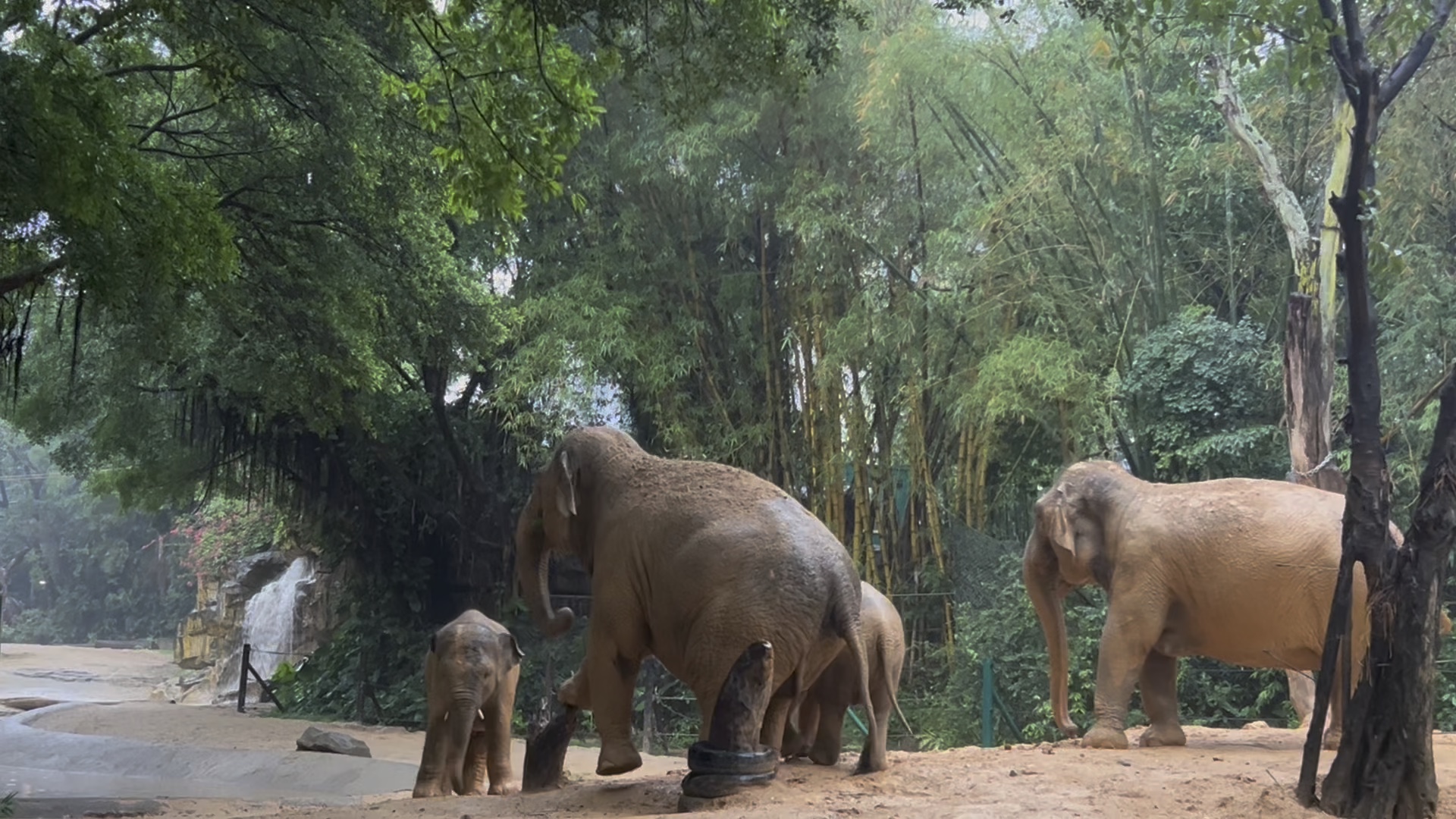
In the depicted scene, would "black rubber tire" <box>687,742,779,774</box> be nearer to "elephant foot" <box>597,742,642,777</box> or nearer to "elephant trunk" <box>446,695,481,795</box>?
"elephant foot" <box>597,742,642,777</box>

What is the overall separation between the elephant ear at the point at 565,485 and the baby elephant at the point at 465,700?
1.85 m

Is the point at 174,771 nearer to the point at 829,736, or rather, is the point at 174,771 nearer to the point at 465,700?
the point at 465,700

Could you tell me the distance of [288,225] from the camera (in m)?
9.76

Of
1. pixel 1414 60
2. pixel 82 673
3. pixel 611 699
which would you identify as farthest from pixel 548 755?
pixel 82 673

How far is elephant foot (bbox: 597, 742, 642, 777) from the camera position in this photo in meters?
5.86

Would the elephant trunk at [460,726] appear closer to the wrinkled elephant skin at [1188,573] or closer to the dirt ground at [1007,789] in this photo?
the dirt ground at [1007,789]

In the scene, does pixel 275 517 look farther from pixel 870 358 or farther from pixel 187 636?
pixel 870 358

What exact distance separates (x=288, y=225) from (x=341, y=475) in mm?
9872

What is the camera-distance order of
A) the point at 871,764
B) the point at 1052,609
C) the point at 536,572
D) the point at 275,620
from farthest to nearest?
1. the point at 275,620
2. the point at 1052,609
3. the point at 536,572
4. the point at 871,764

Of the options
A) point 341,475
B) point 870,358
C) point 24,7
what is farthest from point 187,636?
point 24,7

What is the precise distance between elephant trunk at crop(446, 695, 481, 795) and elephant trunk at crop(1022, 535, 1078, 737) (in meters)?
3.47

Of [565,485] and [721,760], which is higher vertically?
[565,485]

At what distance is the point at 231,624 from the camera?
26.0 meters

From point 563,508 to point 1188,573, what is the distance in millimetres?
3456
